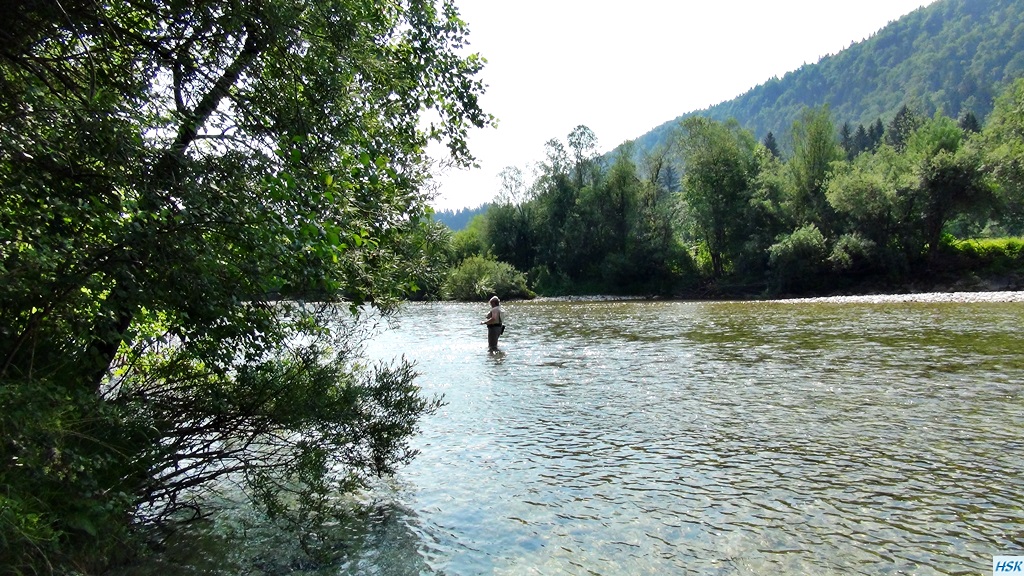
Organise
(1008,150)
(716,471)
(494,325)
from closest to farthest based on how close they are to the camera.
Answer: (716,471) < (494,325) < (1008,150)

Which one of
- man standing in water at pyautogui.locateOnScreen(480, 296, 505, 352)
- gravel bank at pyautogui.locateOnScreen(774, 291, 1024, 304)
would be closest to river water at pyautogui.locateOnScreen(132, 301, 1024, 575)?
man standing in water at pyautogui.locateOnScreen(480, 296, 505, 352)

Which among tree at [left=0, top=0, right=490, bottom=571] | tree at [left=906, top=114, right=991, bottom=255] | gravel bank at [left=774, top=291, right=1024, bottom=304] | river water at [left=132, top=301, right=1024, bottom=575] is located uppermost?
tree at [left=906, top=114, right=991, bottom=255]

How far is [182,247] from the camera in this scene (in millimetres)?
4254

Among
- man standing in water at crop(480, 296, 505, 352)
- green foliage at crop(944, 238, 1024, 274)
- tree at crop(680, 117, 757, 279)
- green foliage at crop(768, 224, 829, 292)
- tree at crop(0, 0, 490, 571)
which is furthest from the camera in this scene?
tree at crop(680, 117, 757, 279)

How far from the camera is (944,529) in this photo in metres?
6.26

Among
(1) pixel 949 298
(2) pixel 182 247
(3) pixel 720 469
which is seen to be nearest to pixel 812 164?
(1) pixel 949 298

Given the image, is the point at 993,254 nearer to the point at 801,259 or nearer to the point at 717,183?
the point at 801,259

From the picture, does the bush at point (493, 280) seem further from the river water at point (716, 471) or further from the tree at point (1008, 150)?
the river water at point (716, 471)

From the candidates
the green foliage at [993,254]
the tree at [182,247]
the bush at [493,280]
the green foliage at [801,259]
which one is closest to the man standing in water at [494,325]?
the tree at [182,247]

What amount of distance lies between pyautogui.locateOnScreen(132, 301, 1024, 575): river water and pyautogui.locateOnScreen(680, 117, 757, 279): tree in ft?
169

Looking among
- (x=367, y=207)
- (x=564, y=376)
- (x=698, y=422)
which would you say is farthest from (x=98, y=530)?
(x=564, y=376)

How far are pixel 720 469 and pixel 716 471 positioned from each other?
0.11 m

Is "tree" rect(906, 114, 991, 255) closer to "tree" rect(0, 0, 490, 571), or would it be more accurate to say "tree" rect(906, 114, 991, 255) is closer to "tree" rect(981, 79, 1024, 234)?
"tree" rect(981, 79, 1024, 234)

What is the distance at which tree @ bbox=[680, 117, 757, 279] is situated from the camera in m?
67.5
